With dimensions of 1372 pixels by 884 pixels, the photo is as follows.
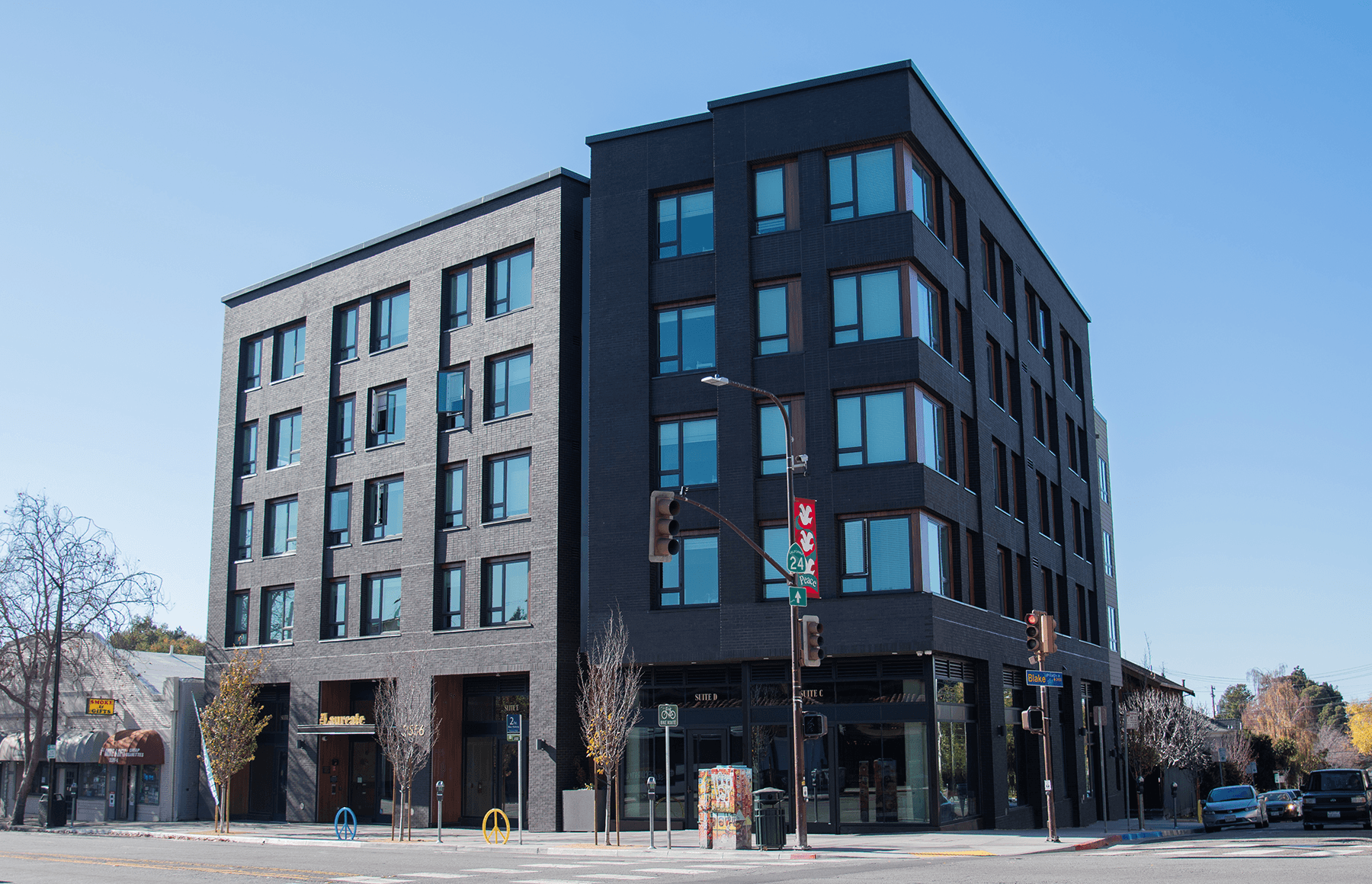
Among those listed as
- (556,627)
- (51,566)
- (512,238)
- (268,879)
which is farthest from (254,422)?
(268,879)

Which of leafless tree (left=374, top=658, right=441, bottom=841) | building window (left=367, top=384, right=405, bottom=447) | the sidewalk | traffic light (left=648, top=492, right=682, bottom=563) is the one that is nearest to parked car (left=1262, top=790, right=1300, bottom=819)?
the sidewalk

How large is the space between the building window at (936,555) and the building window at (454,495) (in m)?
15.0

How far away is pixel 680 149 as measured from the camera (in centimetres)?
3534

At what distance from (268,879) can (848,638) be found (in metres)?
15.9

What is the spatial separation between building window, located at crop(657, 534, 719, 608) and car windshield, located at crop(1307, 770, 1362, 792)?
62.4 ft

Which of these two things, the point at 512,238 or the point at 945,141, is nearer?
the point at 945,141

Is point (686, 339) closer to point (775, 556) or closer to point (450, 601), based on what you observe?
point (775, 556)

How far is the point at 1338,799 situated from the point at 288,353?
3830 cm

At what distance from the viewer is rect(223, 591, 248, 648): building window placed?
4584 centimetres

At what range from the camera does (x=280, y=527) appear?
45438 millimetres

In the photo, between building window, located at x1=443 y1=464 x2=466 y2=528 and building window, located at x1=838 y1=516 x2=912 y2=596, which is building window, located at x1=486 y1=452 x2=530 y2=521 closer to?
building window, located at x1=443 y1=464 x2=466 y2=528

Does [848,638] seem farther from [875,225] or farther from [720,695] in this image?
[875,225]

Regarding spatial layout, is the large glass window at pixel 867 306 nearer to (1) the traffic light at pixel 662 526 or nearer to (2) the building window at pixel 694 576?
(2) the building window at pixel 694 576

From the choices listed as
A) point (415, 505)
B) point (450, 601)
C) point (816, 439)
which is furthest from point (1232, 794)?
point (415, 505)
